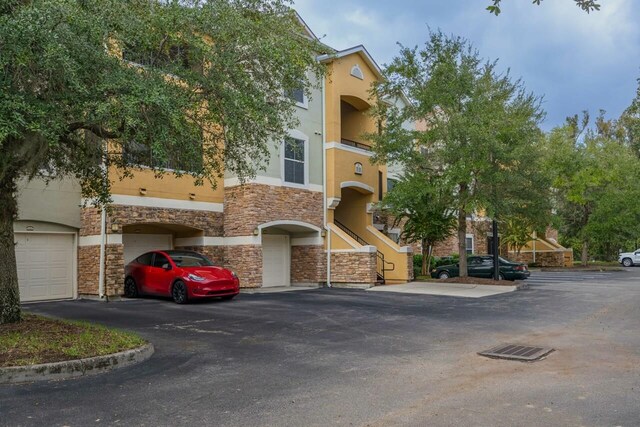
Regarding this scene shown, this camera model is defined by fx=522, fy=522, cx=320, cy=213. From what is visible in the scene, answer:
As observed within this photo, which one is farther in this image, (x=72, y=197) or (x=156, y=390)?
(x=72, y=197)

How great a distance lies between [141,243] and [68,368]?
39.9 feet

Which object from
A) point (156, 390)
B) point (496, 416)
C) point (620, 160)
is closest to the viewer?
point (496, 416)

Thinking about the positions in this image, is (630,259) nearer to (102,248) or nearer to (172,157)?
(102,248)

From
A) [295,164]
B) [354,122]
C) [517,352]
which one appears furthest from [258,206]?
[517,352]

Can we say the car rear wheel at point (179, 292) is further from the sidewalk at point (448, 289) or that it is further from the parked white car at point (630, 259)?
the parked white car at point (630, 259)


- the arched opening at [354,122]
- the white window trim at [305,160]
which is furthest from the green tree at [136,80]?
the arched opening at [354,122]

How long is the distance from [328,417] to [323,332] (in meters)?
5.05

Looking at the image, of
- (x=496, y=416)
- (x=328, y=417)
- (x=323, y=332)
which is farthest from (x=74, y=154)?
(x=496, y=416)

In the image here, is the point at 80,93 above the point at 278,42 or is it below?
below

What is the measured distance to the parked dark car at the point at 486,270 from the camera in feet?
76.9

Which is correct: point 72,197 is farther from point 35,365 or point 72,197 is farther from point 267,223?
point 35,365

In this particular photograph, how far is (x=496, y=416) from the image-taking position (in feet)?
16.3

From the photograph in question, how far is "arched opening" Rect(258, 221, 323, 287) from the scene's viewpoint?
21016 millimetres

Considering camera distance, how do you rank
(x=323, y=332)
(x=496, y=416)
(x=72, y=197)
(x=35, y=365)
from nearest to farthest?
(x=496, y=416) < (x=35, y=365) < (x=323, y=332) < (x=72, y=197)
